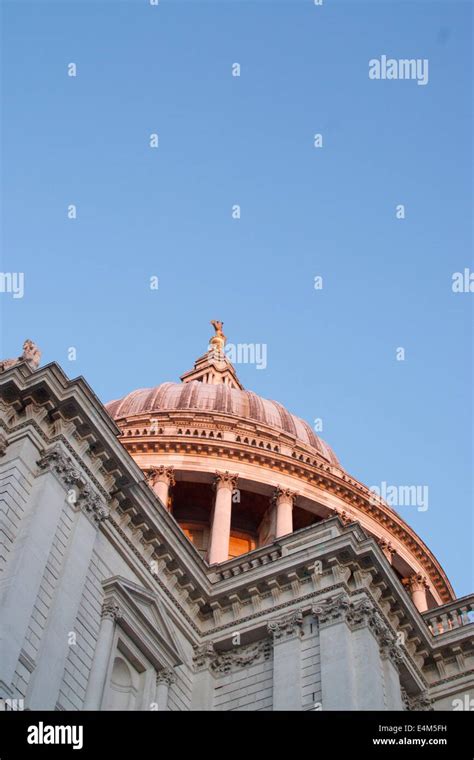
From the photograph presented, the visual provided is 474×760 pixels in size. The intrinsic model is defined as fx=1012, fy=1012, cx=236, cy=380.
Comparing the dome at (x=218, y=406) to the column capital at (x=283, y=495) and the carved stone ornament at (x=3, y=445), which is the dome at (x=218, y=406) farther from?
the carved stone ornament at (x=3, y=445)

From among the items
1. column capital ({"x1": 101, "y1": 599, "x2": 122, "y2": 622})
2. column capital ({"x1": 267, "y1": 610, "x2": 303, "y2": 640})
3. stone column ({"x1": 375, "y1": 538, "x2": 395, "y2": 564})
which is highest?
stone column ({"x1": 375, "y1": 538, "x2": 395, "y2": 564})

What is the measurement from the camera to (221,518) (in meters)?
39.5

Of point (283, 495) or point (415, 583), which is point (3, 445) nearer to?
point (283, 495)

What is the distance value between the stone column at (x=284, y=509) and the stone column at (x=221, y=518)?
1.91 m

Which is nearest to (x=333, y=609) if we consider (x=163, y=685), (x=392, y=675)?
(x=392, y=675)

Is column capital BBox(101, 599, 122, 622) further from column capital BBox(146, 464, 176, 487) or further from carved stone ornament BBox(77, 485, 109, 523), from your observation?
column capital BBox(146, 464, 176, 487)

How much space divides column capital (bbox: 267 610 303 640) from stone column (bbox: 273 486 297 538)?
1402cm

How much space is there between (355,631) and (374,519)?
21086 mm

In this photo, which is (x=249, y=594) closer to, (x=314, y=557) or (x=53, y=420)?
(x=314, y=557)

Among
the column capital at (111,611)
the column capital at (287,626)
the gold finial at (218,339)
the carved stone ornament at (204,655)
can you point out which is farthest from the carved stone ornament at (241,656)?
the gold finial at (218,339)

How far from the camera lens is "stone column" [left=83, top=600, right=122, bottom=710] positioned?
20.5 m

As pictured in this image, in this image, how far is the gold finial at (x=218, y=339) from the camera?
5862cm

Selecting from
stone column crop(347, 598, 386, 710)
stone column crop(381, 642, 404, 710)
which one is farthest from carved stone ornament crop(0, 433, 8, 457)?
stone column crop(381, 642, 404, 710)
